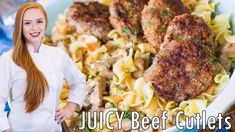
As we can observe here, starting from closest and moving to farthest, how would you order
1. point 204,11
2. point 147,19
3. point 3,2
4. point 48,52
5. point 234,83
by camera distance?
point 48,52 → point 234,83 → point 147,19 → point 204,11 → point 3,2

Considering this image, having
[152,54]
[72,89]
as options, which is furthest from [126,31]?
[72,89]

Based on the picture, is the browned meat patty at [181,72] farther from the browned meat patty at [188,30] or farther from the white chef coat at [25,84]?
the white chef coat at [25,84]

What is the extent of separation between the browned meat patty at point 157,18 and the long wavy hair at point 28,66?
27.2 inches

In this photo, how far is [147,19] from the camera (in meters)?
2.87

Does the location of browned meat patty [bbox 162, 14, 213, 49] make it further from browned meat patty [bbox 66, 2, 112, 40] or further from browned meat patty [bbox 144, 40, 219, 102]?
browned meat patty [bbox 66, 2, 112, 40]

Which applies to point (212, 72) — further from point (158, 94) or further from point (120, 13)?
point (120, 13)

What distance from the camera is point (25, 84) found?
2367 millimetres

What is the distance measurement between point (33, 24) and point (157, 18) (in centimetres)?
79

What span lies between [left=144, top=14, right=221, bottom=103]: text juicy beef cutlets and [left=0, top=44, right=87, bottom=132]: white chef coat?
0.43m

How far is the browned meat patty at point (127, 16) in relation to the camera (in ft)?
9.82

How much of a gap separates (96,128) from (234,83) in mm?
691

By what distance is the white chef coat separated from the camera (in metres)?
2.34

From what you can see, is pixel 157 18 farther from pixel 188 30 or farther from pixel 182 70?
pixel 182 70

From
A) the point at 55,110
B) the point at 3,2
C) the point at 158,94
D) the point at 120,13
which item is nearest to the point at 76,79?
the point at 55,110
